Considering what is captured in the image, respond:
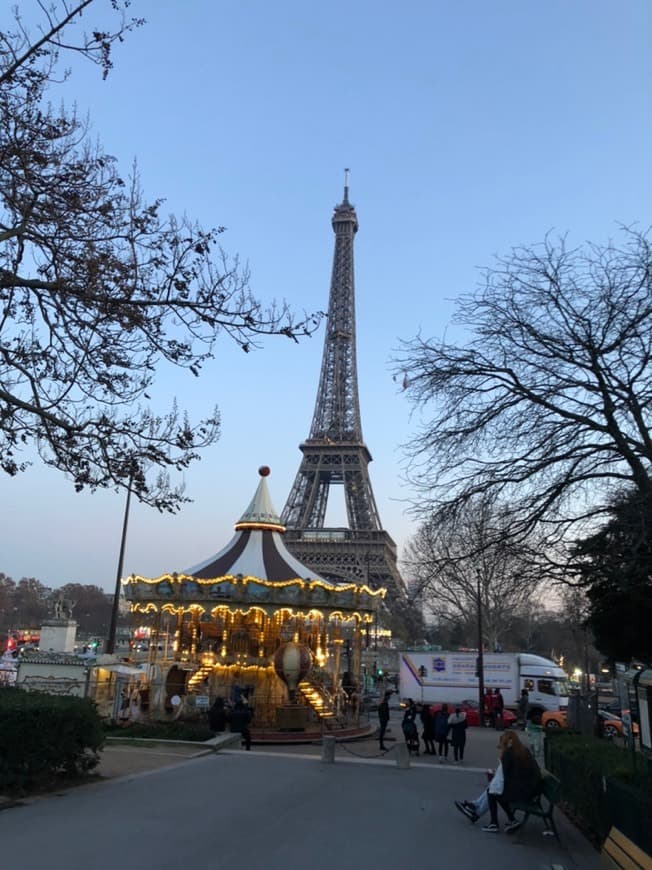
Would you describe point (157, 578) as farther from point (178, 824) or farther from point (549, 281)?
point (549, 281)

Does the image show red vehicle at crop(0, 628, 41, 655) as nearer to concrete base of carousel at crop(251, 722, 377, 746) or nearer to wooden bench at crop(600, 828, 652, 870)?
concrete base of carousel at crop(251, 722, 377, 746)

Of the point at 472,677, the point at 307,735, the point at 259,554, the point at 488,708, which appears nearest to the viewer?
the point at 307,735

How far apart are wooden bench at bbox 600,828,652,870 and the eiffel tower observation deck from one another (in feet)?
166

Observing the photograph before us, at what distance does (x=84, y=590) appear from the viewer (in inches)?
4653

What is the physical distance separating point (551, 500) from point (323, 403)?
216ft

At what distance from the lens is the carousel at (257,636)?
19797 millimetres

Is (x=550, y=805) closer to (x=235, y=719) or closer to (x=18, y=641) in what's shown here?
(x=235, y=719)

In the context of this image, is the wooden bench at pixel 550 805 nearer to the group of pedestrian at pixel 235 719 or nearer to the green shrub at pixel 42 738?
the green shrub at pixel 42 738

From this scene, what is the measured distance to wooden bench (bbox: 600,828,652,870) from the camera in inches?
193

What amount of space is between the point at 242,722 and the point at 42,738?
7592 mm

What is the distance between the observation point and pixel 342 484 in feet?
237


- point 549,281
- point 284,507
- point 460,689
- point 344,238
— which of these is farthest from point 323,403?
point 549,281

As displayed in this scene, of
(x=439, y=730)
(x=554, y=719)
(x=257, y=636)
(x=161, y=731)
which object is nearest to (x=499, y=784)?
(x=439, y=730)

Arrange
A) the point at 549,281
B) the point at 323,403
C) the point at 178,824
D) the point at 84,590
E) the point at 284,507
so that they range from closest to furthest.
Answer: the point at 178,824
the point at 549,281
the point at 284,507
the point at 323,403
the point at 84,590
